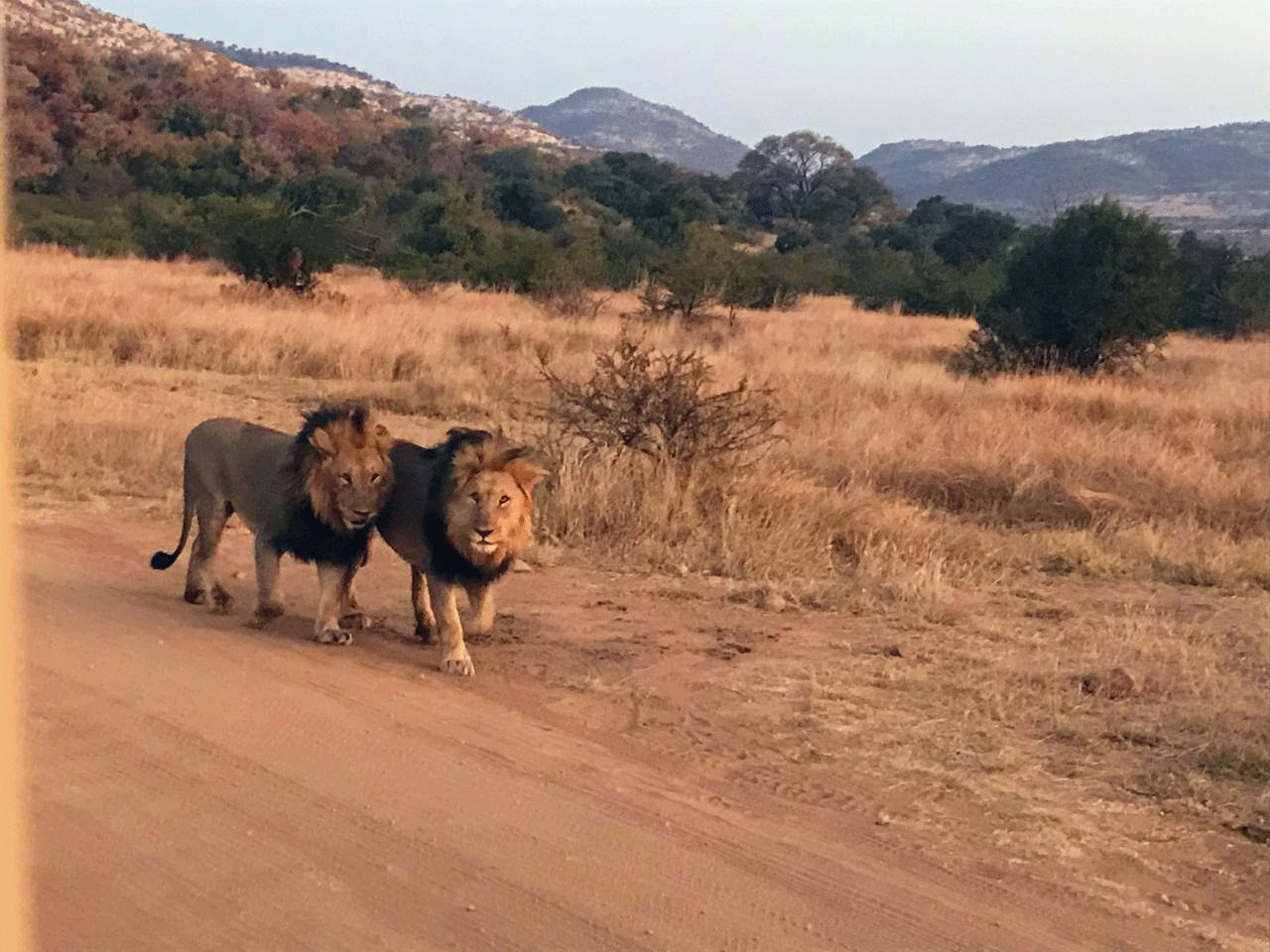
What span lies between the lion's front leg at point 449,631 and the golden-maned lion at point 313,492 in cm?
49

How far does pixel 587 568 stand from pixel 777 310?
77.6 ft

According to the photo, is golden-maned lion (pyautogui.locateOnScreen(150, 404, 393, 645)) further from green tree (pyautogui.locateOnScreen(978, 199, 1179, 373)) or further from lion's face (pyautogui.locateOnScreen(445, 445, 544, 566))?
green tree (pyautogui.locateOnScreen(978, 199, 1179, 373))

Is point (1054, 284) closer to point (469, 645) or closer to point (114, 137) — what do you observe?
point (469, 645)

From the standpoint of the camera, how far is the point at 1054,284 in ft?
79.8

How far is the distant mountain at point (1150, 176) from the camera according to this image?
441 feet

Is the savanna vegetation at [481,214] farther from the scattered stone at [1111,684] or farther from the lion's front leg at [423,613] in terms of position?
the lion's front leg at [423,613]

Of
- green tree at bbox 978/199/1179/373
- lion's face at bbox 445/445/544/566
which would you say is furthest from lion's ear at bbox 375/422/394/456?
green tree at bbox 978/199/1179/373

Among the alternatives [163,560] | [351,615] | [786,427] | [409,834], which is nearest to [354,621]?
[351,615]

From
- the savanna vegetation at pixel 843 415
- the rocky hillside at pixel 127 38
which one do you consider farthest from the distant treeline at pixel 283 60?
the savanna vegetation at pixel 843 415

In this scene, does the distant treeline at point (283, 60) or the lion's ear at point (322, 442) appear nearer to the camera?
the lion's ear at point (322, 442)

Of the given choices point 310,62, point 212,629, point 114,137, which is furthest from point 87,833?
point 310,62

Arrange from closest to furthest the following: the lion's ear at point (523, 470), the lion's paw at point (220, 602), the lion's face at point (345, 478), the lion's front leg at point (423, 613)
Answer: the lion's ear at point (523, 470) → the lion's face at point (345, 478) → the lion's front leg at point (423, 613) → the lion's paw at point (220, 602)

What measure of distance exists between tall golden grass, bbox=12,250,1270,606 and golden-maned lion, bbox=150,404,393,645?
2736mm

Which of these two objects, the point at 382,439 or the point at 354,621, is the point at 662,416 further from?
the point at 382,439
